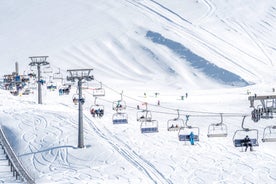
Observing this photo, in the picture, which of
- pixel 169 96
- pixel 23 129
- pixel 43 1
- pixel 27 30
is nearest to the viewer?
pixel 23 129

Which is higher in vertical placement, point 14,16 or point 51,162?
point 14,16

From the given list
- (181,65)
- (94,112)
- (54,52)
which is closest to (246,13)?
(181,65)

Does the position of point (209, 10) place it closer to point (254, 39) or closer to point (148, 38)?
point (254, 39)

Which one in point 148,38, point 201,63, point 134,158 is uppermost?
point 148,38

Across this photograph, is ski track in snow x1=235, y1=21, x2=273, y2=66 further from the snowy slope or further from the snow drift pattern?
the snow drift pattern

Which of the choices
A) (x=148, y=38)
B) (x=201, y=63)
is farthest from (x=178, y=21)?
(x=201, y=63)

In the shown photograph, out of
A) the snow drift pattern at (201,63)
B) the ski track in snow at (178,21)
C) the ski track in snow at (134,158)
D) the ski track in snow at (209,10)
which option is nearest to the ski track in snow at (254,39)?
the ski track in snow at (178,21)

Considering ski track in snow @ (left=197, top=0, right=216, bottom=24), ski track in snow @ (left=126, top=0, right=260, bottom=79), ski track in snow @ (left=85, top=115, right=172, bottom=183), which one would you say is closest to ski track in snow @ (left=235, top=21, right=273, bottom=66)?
ski track in snow @ (left=126, top=0, right=260, bottom=79)

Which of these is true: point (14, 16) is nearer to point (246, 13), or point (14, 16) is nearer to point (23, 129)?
point (246, 13)
